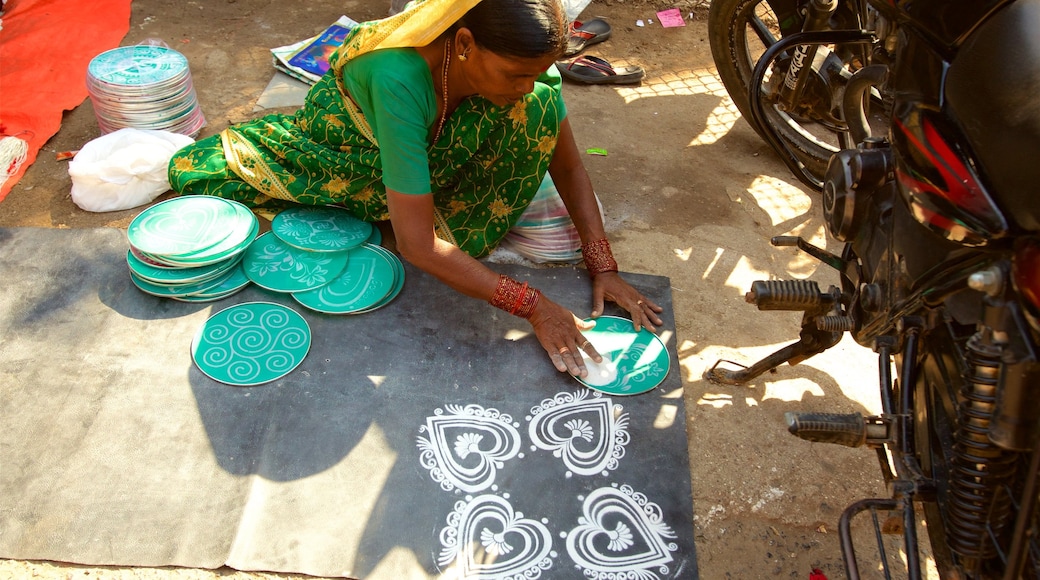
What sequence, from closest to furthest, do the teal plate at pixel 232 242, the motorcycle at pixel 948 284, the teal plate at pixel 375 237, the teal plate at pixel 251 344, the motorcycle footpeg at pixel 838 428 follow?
1. the motorcycle at pixel 948 284
2. the motorcycle footpeg at pixel 838 428
3. the teal plate at pixel 251 344
4. the teal plate at pixel 232 242
5. the teal plate at pixel 375 237

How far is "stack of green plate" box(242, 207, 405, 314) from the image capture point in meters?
2.26

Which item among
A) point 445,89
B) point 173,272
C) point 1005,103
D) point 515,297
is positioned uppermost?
point 1005,103

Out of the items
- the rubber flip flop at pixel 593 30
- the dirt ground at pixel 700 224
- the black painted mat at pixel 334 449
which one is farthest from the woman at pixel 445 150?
the rubber flip flop at pixel 593 30

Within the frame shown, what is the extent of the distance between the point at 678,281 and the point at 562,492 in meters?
0.94

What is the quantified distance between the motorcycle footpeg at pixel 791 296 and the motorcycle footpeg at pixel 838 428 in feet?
1.21

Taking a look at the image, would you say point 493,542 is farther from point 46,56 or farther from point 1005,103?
point 46,56

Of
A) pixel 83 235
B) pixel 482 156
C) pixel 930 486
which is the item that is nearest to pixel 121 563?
pixel 83 235

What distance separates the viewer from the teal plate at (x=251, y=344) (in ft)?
6.71

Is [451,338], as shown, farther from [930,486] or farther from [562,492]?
[930,486]

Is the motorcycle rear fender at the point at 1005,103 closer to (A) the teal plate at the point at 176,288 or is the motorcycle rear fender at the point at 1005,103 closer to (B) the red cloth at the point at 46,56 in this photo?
(A) the teal plate at the point at 176,288

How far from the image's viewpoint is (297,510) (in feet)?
5.82

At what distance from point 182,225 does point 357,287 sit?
0.55m

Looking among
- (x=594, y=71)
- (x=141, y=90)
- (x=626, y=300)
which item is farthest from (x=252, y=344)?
(x=594, y=71)

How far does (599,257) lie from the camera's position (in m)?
2.34
